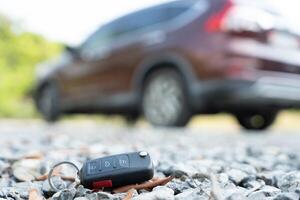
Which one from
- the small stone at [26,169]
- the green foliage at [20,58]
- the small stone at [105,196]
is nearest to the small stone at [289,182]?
the small stone at [105,196]

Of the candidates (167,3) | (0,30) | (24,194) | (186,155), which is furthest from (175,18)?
(0,30)

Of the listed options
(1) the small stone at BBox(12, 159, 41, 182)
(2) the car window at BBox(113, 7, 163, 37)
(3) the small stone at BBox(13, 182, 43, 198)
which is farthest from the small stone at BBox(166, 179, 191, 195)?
(2) the car window at BBox(113, 7, 163, 37)

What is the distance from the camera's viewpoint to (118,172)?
1807 millimetres

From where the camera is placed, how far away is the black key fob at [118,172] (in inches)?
70.9

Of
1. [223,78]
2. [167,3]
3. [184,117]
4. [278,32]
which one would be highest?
[167,3]

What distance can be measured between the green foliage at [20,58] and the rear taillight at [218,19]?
1192cm

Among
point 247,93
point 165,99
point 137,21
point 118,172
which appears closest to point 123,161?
point 118,172

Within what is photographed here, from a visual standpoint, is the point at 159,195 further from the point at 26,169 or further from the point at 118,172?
the point at 26,169

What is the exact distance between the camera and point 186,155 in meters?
2.90

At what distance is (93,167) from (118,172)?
0.35 ft

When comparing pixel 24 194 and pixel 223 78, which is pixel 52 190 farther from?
pixel 223 78

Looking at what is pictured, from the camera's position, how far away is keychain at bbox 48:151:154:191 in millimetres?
1802

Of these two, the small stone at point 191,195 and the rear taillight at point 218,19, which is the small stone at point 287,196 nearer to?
the small stone at point 191,195

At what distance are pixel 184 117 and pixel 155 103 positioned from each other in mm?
471
